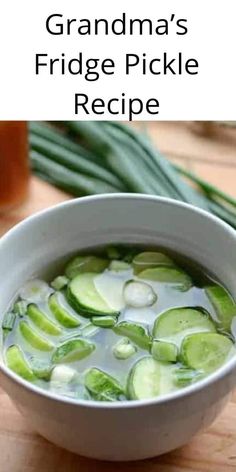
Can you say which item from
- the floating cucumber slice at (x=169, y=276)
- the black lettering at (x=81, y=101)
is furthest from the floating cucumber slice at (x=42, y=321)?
the black lettering at (x=81, y=101)

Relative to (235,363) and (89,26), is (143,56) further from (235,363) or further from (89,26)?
(235,363)

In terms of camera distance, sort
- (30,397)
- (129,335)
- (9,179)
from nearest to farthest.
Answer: (30,397)
(129,335)
(9,179)

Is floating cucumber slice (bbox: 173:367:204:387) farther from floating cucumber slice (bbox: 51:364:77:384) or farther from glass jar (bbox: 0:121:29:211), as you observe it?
glass jar (bbox: 0:121:29:211)

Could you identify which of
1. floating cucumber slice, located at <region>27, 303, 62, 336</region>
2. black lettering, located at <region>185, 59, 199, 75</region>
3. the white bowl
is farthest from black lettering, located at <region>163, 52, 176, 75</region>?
floating cucumber slice, located at <region>27, 303, 62, 336</region>

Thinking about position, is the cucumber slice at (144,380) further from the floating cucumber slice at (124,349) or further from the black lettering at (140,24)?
the black lettering at (140,24)

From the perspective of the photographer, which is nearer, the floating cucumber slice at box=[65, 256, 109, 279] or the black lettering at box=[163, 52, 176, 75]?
the floating cucumber slice at box=[65, 256, 109, 279]

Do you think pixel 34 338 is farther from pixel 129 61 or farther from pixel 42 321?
pixel 129 61

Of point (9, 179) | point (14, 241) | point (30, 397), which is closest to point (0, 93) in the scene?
point (9, 179)

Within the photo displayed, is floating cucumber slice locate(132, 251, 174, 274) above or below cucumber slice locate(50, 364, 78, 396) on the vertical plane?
above
